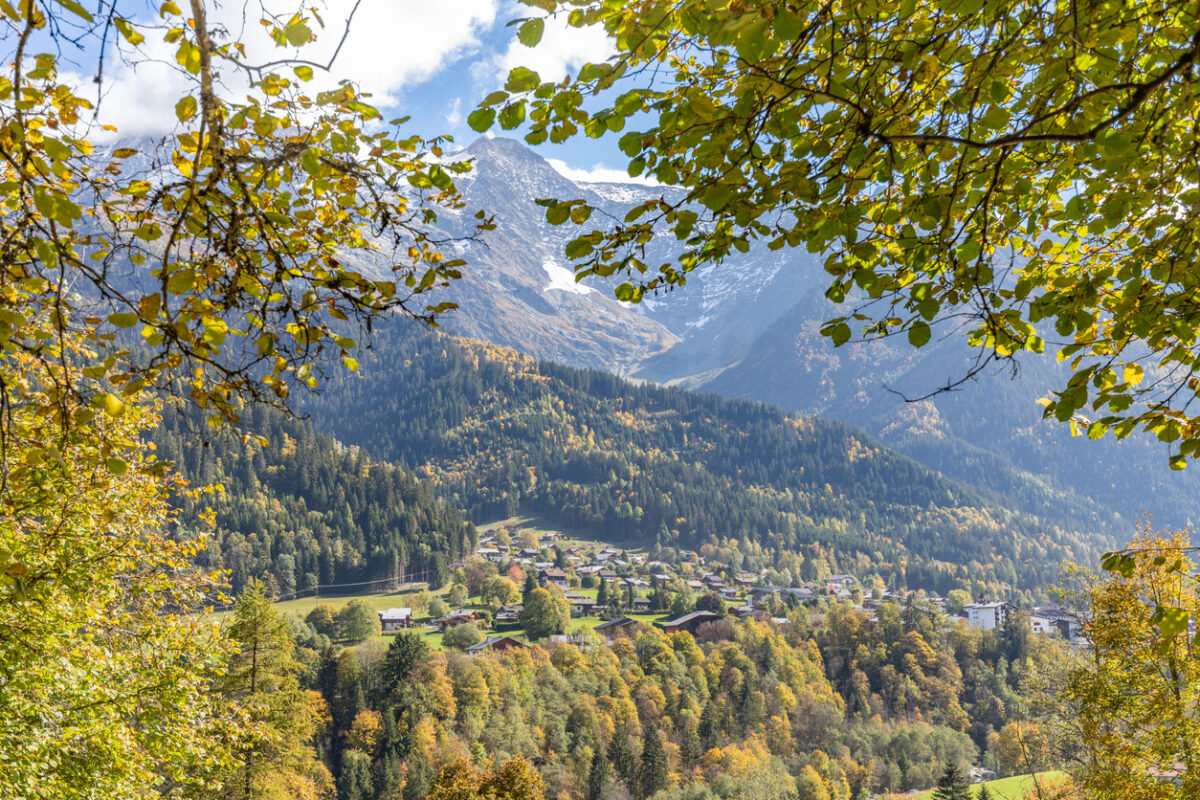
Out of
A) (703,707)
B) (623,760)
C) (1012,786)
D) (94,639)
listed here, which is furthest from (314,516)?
(94,639)

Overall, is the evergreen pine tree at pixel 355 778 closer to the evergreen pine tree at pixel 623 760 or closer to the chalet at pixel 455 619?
the evergreen pine tree at pixel 623 760

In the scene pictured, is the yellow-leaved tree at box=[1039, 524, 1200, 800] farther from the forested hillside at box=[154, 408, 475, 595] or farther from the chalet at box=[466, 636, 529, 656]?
the forested hillside at box=[154, 408, 475, 595]

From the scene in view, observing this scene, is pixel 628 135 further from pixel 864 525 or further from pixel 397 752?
pixel 864 525

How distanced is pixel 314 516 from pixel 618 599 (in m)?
50.0

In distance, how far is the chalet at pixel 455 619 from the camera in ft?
233

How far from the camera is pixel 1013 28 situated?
131 inches

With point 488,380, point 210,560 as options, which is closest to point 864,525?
point 488,380

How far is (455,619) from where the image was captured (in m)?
72.2

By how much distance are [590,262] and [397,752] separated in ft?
139

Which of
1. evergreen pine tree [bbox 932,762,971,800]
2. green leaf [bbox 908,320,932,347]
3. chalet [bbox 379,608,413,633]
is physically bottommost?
evergreen pine tree [bbox 932,762,971,800]

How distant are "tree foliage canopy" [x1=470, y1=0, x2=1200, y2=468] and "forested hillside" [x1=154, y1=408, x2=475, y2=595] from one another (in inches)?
3544

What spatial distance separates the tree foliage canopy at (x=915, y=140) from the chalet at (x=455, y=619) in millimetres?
71992

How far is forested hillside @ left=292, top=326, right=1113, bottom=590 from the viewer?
467 ft

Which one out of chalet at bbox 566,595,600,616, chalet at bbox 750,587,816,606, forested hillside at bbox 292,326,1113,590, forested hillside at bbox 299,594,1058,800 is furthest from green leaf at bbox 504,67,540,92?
forested hillside at bbox 292,326,1113,590
